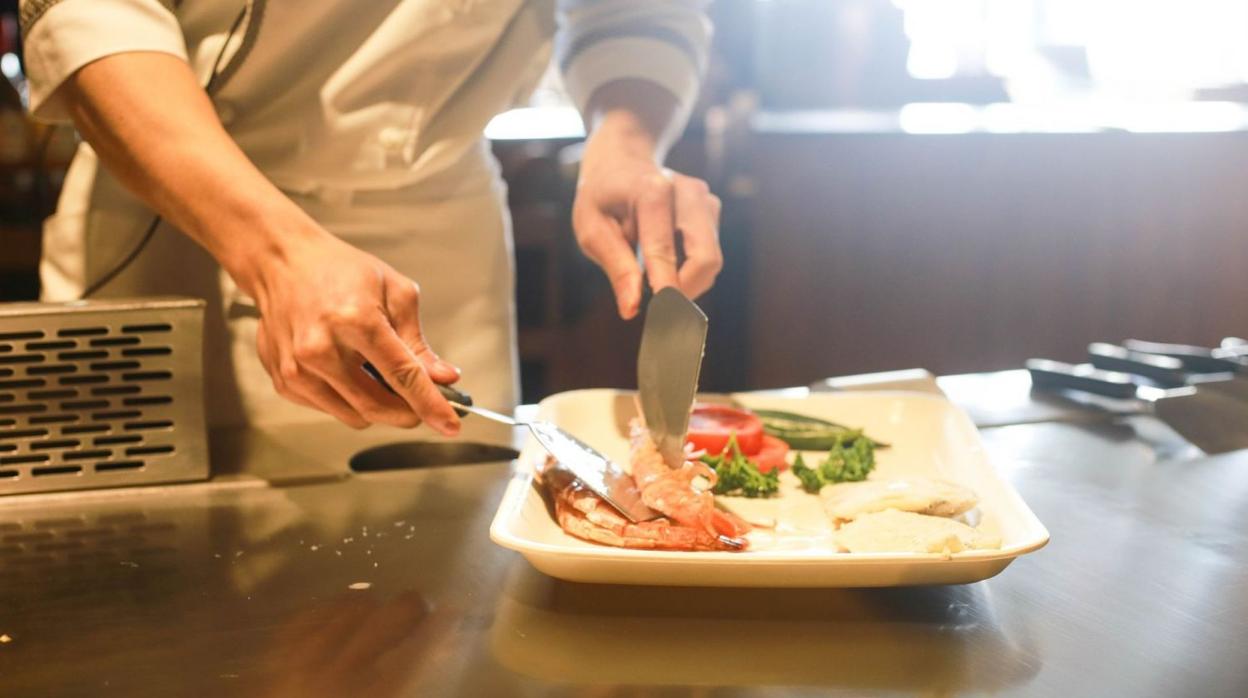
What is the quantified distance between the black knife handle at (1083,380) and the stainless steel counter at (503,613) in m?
0.36

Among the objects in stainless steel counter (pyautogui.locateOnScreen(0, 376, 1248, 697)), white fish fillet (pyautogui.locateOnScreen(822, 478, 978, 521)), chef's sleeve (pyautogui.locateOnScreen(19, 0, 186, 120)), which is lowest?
stainless steel counter (pyautogui.locateOnScreen(0, 376, 1248, 697))

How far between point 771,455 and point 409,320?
1.32 feet

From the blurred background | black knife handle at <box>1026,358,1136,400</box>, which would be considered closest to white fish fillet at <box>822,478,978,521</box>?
black knife handle at <box>1026,358,1136,400</box>

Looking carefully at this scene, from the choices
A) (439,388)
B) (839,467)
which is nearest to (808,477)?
(839,467)

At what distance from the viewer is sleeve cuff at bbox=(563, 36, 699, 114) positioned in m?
1.54

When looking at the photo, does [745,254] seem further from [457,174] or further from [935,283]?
[457,174]

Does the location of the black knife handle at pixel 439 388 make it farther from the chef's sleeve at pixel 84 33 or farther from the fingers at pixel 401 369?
the chef's sleeve at pixel 84 33

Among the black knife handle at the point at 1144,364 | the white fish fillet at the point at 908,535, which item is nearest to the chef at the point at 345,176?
the white fish fillet at the point at 908,535

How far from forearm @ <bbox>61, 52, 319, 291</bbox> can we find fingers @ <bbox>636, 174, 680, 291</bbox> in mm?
383

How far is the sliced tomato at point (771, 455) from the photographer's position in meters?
1.15

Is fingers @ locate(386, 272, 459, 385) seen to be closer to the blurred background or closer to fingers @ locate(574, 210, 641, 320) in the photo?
fingers @ locate(574, 210, 641, 320)

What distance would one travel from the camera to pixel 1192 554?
938mm

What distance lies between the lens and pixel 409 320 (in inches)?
39.4

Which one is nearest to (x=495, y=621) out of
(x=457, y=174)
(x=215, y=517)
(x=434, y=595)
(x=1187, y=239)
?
(x=434, y=595)
